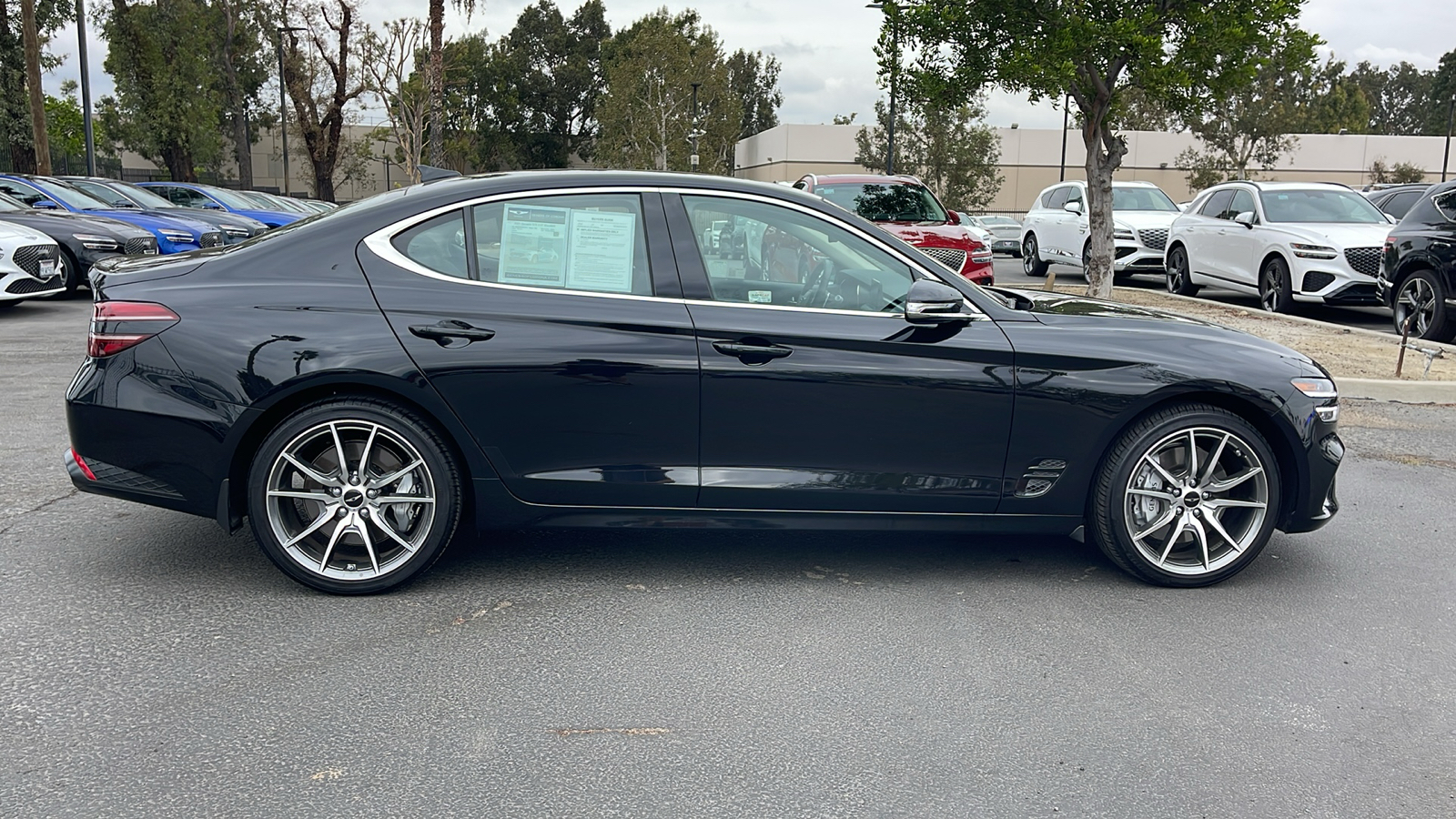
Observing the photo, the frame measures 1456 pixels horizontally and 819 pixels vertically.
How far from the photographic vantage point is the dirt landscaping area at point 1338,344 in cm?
975

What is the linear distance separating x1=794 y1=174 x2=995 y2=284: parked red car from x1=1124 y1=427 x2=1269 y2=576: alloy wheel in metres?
8.75

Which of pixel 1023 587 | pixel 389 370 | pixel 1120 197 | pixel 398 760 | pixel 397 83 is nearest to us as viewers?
pixel 398 760

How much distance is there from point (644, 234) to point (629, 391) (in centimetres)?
62

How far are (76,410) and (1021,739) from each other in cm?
350

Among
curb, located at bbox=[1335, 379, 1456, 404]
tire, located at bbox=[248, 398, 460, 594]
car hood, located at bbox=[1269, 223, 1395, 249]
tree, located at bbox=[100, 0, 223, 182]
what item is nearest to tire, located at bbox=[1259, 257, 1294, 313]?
car hood, located at bbox=[1269, 223, 1395, 249]

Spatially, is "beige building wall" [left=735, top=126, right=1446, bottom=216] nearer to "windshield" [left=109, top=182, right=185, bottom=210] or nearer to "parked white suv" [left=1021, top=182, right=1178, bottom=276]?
"parked white suv" [left=1021, top=182, right=1178, bottom=276]

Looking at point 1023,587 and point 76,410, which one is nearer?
point 76,410

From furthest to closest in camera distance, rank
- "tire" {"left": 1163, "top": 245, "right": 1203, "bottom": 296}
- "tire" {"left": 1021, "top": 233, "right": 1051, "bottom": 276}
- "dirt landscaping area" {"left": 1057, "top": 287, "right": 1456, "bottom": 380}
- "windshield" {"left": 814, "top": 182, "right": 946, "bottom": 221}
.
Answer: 1. "tire" {"left": 1021, "top": 233, "right": 1051, "bottom": 276}
2. "tire" {"left": 1163, "top": 245, "right": 1203, "bottom": 296}
3. "windshield" {"left": 814, "top": 182, "right": 946, "bottom": 221}
4. "dirt landscaping area" {"left": 1057, "top": 287, "right": 1456, "bottom": 380}

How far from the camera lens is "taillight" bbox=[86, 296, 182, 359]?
4.21m

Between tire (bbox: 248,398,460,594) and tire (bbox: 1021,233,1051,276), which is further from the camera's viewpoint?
tire (bbox: 1021,233,1051,276)

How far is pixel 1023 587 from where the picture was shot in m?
4.61

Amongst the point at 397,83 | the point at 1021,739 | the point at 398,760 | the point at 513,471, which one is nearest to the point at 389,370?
the point at 513,471

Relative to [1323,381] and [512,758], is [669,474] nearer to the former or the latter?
[512,758]

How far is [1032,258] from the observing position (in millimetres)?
21438
